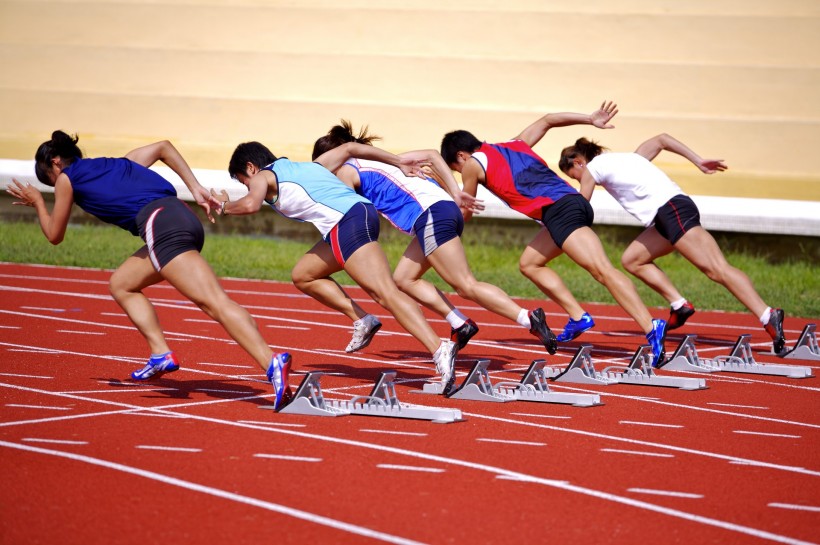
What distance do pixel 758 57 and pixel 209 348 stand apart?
51.8 ft

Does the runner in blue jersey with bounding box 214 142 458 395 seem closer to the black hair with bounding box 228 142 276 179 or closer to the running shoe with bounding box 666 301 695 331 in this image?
the black hair with bounding box 228 142 276 179

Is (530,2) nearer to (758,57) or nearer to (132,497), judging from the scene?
(758,57)

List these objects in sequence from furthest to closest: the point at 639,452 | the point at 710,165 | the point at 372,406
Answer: the point at 710,165
the point at 372,406
the point at 639,452

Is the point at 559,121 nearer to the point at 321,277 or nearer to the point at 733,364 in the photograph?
the point at 321,277

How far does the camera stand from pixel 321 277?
9188 millimetres

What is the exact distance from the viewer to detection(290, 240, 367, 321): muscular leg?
9.05 metres

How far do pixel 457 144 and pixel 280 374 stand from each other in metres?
3.03

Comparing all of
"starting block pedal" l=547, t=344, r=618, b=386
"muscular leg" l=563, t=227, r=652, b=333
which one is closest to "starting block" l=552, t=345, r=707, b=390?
"starting block pedal" l=547, t=344, r=618, b=386

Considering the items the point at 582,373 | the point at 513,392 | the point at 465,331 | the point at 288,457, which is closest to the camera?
the point at 288,457

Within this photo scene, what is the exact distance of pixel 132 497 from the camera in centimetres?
523

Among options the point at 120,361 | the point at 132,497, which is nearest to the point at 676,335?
the point at 120,361

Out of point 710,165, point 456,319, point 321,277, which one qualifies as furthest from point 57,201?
point 710,165

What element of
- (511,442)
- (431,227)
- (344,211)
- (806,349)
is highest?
(344,211)

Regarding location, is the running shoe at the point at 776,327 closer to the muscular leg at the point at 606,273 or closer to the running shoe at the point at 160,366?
the muscular leg at the point at 606,273
